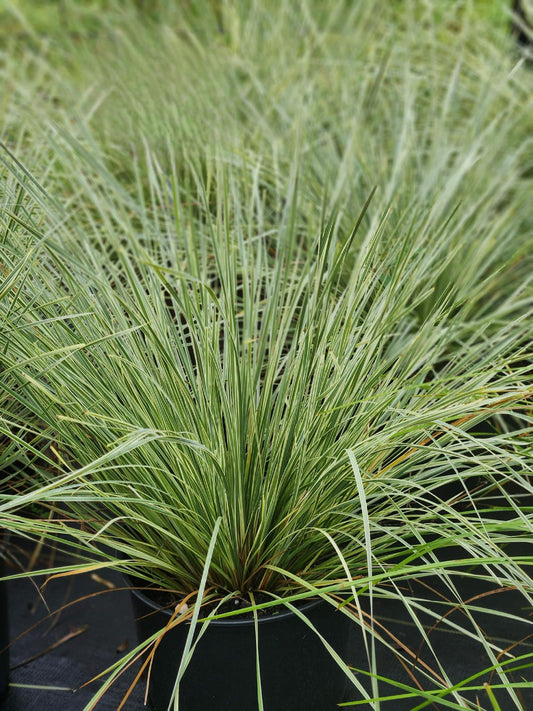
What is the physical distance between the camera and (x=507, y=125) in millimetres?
1803

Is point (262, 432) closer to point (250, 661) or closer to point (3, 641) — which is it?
point (250, 661)

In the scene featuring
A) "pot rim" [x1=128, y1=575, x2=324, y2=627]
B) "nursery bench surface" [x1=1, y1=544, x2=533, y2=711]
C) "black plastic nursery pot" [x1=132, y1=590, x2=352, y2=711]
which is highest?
"pot rim" [x1=128, y1=575, x2=324, y2=627]

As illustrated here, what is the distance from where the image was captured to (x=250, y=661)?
869mm

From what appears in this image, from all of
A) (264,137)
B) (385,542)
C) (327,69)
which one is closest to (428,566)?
(385,542)

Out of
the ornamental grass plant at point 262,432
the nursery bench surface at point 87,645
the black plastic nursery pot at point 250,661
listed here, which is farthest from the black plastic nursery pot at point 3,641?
the black plastic nursery pot at point 250,661

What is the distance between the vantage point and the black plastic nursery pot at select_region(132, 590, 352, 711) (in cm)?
86

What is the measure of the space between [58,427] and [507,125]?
134 centimetres

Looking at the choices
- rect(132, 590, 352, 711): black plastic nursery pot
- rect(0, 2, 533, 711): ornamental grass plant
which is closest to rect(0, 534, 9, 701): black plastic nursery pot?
rect(0, 2, 533, 711): ornamental grass plant

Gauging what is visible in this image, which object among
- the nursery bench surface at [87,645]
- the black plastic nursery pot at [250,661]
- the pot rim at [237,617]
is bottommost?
the nursery bench surface at [87,645]

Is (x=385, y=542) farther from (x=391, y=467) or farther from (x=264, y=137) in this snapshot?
(x=264, y=137)

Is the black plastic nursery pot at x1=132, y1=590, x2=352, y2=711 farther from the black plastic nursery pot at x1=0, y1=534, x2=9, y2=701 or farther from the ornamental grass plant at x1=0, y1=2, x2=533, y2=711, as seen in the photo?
the black plastic nursery pot at x1=0, y1=534, x2=9, y2=701

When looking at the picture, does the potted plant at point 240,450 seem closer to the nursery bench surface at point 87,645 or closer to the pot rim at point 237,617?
the pot rim at point 237,617

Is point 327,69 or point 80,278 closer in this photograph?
point 80,278

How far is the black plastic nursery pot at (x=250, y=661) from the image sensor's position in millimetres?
861
